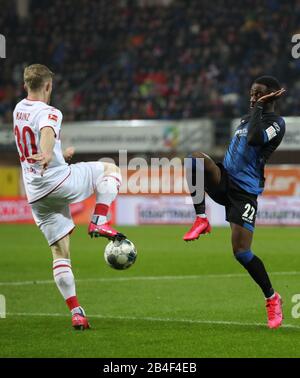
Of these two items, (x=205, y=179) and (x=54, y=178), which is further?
(x=205, y=179)

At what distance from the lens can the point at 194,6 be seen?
3353 centimetres

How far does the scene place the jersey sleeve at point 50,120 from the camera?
7.93m

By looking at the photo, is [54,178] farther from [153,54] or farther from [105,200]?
[153,54]

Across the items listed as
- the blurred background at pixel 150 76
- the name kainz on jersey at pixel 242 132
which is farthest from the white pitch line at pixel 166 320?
the blurred background at pixel 150 76

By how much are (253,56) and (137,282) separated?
1883cm

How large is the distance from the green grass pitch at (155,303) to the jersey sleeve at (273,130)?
6.07ft

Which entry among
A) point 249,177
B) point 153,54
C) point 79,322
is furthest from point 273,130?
point 153,54

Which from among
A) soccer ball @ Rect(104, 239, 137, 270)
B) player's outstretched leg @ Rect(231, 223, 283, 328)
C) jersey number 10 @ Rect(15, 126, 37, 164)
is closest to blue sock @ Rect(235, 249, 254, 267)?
player's outstretched leg @ Rect(231, 223, 283, 328)

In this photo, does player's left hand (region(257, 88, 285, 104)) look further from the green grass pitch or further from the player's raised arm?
the green grass pitch

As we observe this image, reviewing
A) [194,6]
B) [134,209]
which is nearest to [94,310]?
[134,209]

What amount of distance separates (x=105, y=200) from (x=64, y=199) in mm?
395

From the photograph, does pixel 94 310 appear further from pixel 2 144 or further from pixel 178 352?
pixel 2 144

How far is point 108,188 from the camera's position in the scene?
8.31 m

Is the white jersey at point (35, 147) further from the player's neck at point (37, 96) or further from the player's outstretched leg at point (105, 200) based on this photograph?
the player's outstretched leg at point (105, 200)
